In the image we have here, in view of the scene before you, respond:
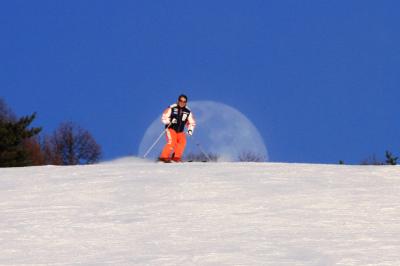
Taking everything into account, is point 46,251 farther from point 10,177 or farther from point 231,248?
point 10,177

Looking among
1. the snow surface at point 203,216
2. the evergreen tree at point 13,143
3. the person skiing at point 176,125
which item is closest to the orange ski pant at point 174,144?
the person skiing at point 176,125

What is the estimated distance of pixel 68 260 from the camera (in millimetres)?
7766

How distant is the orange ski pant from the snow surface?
12.8 ft

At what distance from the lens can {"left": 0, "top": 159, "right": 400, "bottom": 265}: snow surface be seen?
25.8ft

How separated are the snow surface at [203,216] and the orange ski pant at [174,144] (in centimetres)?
391

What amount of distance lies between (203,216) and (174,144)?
9193mm

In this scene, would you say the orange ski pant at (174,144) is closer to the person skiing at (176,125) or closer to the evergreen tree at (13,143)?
the person skiing at (176,125)

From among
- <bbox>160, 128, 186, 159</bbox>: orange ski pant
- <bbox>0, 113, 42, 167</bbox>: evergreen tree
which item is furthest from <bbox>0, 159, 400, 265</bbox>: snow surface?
<bbox>0, 113, 42, 167</bbox>: evergreen tree

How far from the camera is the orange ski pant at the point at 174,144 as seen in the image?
62.3ft

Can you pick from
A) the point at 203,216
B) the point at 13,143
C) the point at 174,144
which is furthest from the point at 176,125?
the point at 13,143

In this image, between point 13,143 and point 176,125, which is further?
point 13,143

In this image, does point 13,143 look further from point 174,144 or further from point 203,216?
point 203,216

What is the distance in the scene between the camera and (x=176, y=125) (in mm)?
19016

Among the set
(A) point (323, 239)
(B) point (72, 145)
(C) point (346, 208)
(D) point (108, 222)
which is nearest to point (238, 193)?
(C) point (346, 208)
